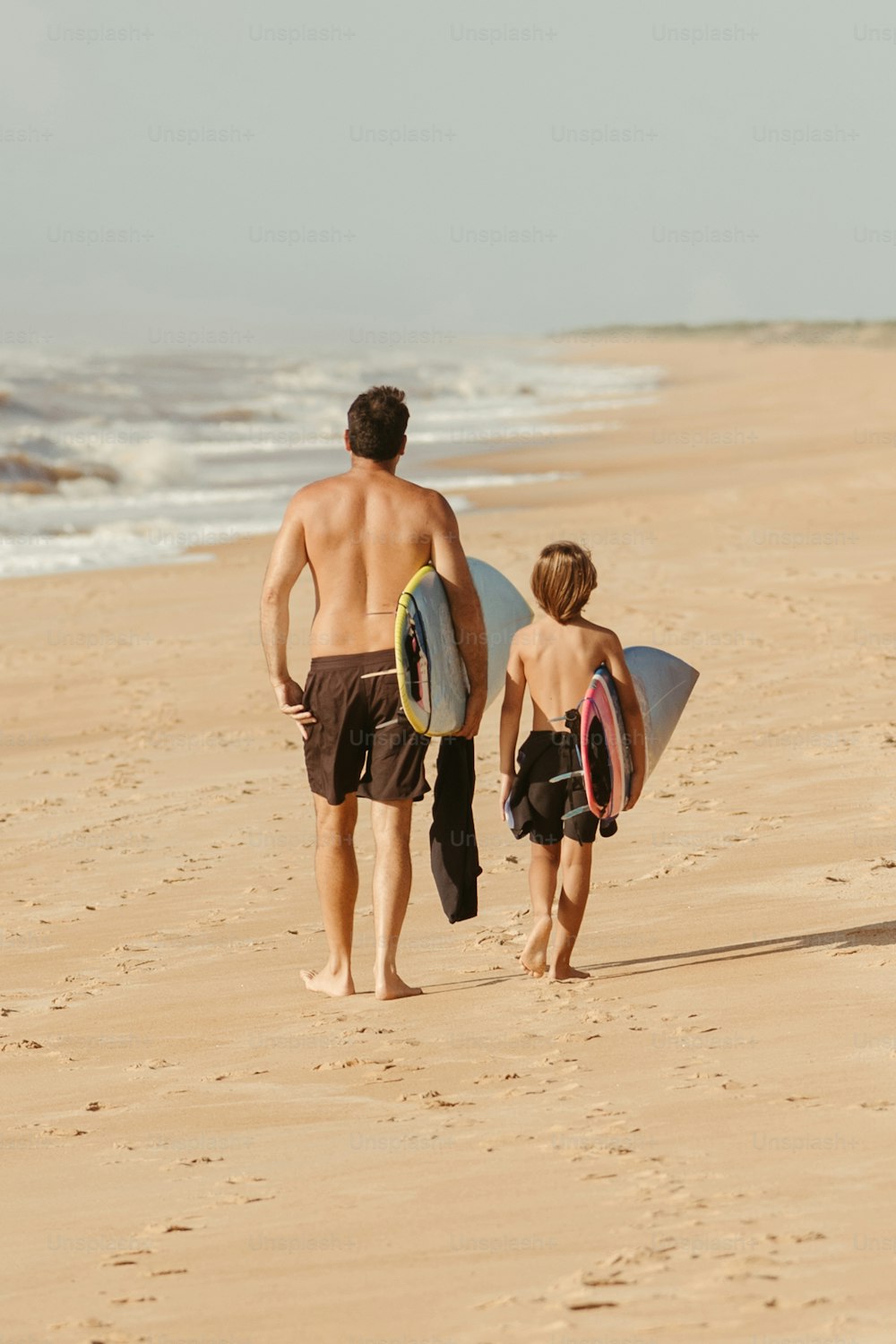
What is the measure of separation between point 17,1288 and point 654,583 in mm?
10465

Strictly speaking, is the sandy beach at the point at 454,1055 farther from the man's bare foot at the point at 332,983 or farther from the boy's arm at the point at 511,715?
the boy's arm at the point at 511,715

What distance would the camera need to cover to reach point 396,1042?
444 centimetres

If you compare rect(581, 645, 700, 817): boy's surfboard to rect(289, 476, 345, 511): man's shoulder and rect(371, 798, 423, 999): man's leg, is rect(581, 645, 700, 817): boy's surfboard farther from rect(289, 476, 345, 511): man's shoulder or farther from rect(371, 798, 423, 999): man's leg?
rect(289, 476, 345, 511): man's shoulder

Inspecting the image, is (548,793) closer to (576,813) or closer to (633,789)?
(576,813)

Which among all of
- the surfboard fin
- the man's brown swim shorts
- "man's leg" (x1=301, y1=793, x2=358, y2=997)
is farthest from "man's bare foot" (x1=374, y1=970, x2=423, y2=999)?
the surfboard fin

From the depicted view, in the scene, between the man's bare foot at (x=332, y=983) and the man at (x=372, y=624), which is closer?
the man at (x=372, y=624)

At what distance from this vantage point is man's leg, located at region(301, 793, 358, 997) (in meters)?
4.91

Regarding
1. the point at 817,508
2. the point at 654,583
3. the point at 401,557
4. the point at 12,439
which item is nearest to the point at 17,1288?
the point at 401,557

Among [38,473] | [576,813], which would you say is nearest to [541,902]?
[576,813]

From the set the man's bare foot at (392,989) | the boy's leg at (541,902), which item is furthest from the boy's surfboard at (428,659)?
the man's bare foot at (392,989)

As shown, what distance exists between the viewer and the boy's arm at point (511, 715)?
15.9 ft

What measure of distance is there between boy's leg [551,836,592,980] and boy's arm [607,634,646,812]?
207mm

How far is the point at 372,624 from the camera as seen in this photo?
15.8ft

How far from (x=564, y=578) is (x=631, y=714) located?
45 cm
